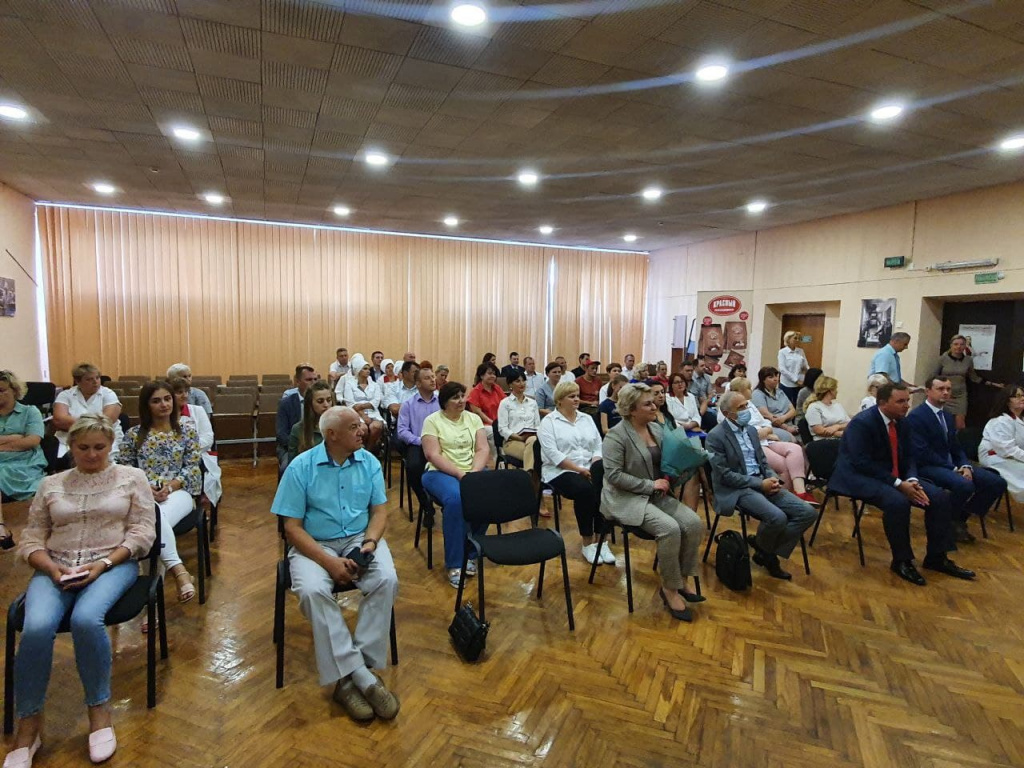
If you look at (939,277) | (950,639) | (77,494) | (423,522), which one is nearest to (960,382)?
(939,277)

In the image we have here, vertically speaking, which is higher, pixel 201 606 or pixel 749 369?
pixel 749 369

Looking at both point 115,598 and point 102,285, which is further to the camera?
point 102,285

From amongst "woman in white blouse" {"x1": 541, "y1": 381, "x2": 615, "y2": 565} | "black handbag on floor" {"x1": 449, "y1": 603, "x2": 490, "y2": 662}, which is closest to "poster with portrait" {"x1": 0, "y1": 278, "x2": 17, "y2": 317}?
"woman in white blouse" {"x1": 541, "y1": 381, "x2": 615, "y2": 565}

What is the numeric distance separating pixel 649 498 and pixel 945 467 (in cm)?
281

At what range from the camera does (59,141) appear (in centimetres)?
548

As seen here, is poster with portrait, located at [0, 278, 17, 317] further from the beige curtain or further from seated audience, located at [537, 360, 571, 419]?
seated audience, located at [537, 360, 571, 419]

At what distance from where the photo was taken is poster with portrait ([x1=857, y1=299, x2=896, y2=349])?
7.66 meters

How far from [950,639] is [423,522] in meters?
3.53

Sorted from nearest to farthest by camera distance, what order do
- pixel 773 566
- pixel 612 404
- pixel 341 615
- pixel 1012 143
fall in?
pixel 341 615 → pixel 773 566 → pixel 1012 143 → pixel 612 404

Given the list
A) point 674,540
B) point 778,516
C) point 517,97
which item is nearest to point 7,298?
point 517,97

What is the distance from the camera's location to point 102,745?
206 centimetres

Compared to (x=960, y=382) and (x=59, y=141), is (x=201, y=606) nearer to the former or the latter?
(x=59, y=141)

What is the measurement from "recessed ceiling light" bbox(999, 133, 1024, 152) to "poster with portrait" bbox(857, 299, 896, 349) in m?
2.61

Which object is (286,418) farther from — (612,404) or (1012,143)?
(1012,143)
